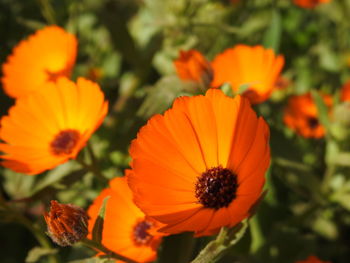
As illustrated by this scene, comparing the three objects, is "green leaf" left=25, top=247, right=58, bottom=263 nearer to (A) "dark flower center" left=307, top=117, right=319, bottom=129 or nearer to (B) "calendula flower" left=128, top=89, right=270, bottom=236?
(B) "calendula flower" left=128, top=89, right=270, bottom=236

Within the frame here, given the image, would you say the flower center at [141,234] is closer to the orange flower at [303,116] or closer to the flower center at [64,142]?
the flower center at [64,142]

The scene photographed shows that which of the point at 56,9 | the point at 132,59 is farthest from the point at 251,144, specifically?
the point at 56,9

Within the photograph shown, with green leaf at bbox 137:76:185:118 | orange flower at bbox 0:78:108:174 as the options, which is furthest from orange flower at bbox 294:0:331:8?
orange flower at bbox 0:78:108:174

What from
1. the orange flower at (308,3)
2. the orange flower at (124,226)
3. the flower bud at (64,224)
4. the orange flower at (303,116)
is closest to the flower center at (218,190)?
the orange flower at (124,226)

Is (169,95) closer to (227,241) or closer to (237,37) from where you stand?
(227,241)

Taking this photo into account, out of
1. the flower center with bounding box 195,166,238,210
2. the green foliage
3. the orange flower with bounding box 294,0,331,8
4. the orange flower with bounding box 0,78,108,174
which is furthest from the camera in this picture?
the orange flower with bounding box 294,0,331,8
